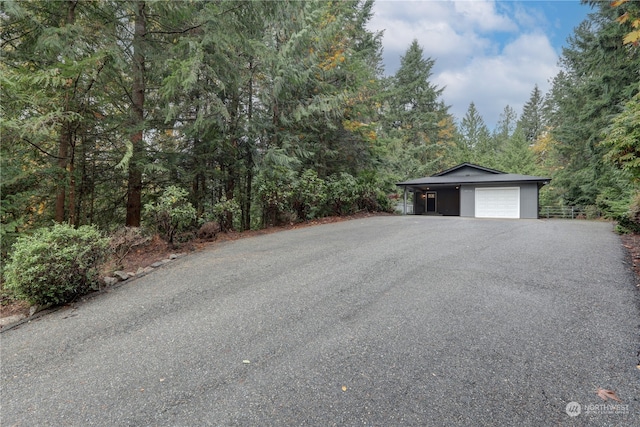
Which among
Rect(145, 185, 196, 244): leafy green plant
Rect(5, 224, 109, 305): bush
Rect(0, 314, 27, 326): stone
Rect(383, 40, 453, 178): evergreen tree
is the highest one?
Rect(383, 40, 453, 178): evergreen tree

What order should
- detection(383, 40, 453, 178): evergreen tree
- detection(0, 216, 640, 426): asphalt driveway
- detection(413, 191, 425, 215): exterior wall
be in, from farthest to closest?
detection(383, 40, 453, 178): evergreen tree, detection(413, 191, 425, 215): exterior wall, detection(0, 216, 640, 426): asphalt driveway

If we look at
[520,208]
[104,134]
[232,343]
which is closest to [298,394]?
[232,343]

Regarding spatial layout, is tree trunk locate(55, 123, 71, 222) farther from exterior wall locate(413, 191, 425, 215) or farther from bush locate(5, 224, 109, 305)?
exterior wall locate(413, 191, 425, 215)

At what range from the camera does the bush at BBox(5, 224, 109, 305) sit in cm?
322

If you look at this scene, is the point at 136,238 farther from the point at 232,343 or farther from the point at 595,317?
the point at 595,317

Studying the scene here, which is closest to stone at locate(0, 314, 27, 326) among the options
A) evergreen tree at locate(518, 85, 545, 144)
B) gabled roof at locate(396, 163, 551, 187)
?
gabled roof at locate(396, 163, 551, 187)

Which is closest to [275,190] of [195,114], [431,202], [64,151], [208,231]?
[208,231]

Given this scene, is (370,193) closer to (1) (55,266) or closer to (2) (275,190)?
(2) (275,190)

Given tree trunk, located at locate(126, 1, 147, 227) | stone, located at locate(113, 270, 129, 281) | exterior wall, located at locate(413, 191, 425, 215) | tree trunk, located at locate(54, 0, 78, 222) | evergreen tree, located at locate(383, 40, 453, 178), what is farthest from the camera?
evergreen tree, located at locate(383, 40, 453, 178)

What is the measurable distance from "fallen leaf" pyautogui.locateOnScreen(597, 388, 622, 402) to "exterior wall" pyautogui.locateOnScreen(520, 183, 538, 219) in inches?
580

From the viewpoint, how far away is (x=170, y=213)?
579cm

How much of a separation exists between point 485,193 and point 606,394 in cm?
1526

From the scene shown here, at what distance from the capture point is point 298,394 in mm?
1884

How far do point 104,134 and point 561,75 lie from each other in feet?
124
